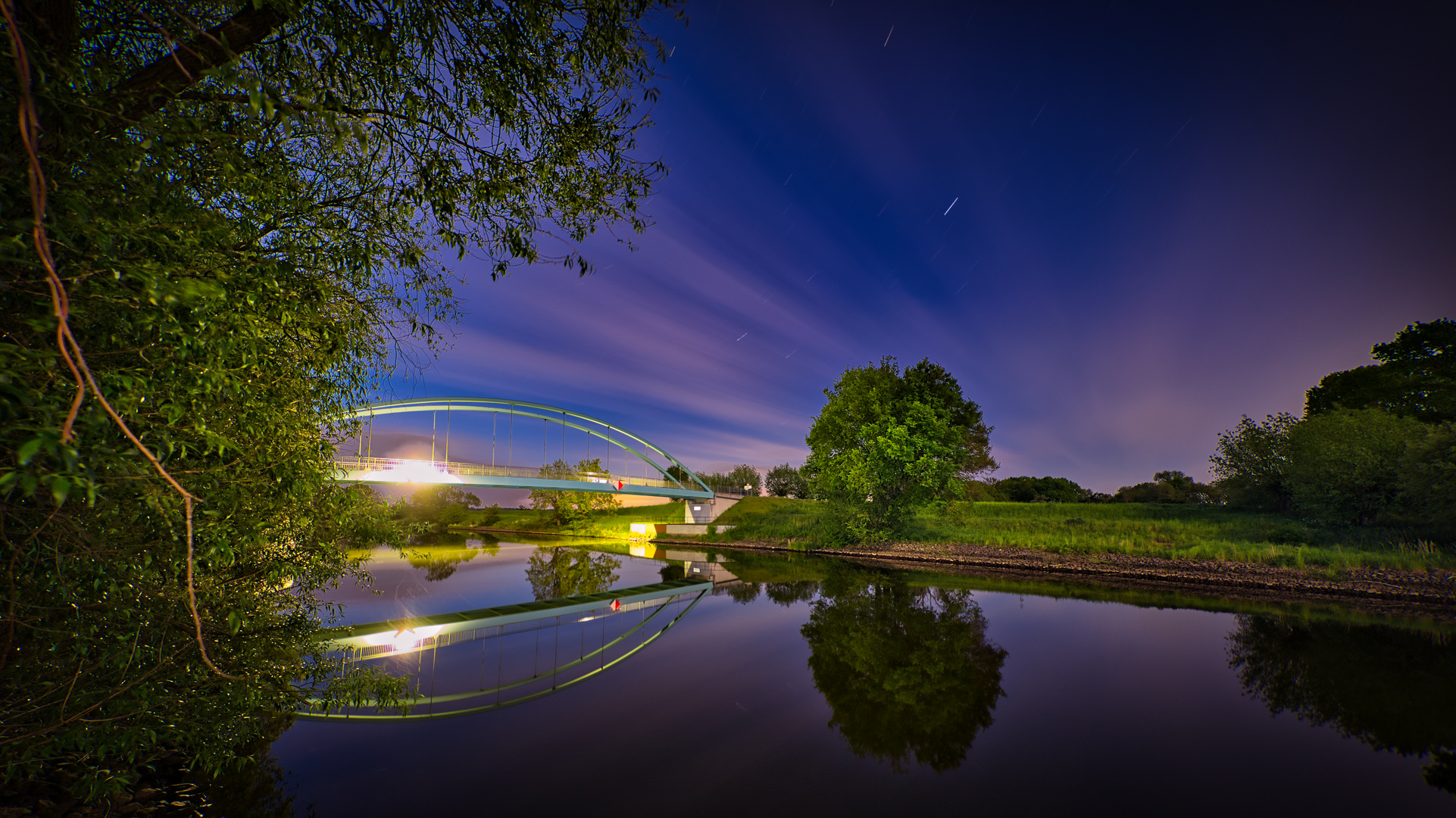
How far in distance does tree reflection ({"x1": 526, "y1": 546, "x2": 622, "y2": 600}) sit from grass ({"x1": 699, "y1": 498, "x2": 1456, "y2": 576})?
38.9ft

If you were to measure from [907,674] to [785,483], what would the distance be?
63.8 metres

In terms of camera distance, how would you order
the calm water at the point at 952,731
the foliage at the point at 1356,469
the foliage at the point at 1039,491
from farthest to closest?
1. the foliage at the point at 1039,491
2. the foliage at the point at 1356,469
3. the calm water at the point at 952,731

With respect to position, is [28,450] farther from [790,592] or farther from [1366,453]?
[1366,453]

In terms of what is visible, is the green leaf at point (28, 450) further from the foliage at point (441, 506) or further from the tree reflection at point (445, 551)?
the foliage at point (441, 506)

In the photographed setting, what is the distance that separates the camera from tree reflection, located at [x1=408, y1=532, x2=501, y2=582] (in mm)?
21734

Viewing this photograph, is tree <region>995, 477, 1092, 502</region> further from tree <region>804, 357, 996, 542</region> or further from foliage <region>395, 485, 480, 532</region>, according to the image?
foliage <region>395, 485, 480, 532</region>

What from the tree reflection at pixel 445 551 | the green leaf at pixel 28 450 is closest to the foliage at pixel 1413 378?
the green leaf at pixel 28 450

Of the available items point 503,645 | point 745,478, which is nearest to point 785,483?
point 745,478

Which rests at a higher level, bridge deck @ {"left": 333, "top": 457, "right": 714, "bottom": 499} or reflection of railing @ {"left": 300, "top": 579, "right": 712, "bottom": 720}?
bridge deck @ {"left": 333, "top": 457, "right": 714, "bottom": 499}

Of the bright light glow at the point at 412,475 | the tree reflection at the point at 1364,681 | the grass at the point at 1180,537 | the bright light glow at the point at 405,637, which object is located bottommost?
the tree reflection at the point at 1364,681

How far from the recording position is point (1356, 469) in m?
→ 21.5

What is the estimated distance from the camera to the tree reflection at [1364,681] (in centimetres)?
582

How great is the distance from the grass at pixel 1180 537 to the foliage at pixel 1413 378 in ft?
40.8

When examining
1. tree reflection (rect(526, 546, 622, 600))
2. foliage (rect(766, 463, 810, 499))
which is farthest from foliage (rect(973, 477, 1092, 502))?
tree reflection (rect(526, 546, 622, 600))
